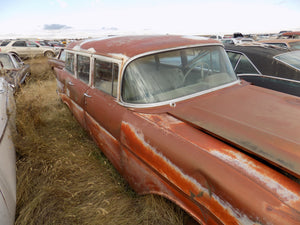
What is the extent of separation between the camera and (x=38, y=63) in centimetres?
1097

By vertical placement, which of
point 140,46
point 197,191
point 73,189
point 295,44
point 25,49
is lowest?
point 73,189

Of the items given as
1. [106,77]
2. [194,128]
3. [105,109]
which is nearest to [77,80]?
[106,77]

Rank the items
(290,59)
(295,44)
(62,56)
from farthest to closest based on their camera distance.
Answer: (295,44) < (62,56) < (290,59)

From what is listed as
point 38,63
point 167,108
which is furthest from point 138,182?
point 38,63

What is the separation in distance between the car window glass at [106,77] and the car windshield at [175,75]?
0.18 metres

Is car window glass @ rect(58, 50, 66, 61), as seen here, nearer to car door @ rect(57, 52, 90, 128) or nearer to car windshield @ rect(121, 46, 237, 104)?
car door @ rect(57, 52, 90, 128)

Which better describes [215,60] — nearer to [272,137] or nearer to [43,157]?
[272,137]

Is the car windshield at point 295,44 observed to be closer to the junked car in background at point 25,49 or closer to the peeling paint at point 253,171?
the peeling paint at point 253,171

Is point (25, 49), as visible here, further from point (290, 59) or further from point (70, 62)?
→ point (290, 59)

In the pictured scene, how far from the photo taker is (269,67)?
3859mm

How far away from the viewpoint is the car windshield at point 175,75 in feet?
6.59

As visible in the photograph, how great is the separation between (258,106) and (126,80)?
132 centimetres

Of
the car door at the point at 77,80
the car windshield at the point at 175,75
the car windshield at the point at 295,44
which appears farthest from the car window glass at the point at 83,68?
the car windshield at the point at 295,44

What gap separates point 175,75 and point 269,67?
8.91 ft
